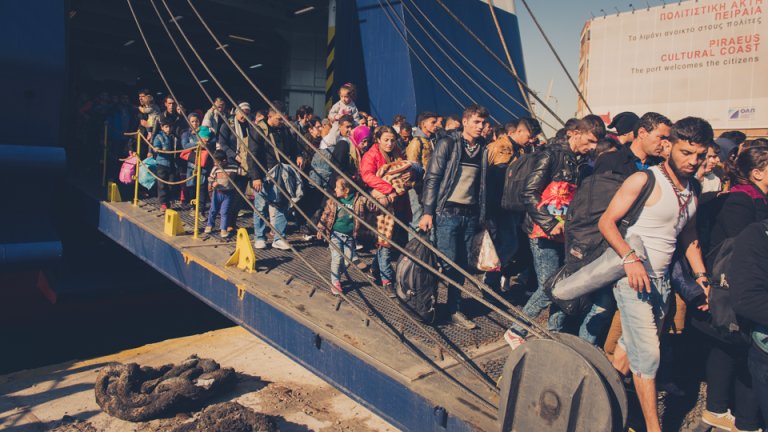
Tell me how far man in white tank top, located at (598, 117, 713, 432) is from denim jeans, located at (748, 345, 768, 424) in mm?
431

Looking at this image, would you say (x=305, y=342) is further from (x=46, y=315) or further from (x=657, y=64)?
(x=657, y=64)

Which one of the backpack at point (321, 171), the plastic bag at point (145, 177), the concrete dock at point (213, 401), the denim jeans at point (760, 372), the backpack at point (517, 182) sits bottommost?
the concrete dock at point (213, 401)

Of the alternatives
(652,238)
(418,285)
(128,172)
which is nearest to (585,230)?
(652,238)

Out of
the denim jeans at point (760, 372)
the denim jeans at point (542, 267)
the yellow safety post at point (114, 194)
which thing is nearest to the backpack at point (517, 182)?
the denim jeans at point (542, 267)

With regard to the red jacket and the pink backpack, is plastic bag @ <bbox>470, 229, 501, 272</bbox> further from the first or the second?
the pink backpack

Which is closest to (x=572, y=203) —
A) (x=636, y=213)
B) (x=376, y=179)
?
(x=636, y=213)

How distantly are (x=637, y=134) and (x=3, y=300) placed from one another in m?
6.93

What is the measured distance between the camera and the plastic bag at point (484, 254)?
4324 millimetres

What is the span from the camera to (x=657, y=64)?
2002cm

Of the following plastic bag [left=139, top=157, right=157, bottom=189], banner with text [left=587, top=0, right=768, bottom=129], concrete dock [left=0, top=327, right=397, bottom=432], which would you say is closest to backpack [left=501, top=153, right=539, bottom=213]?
concrete dock [left=0, top=327, right=397, bottom=432]

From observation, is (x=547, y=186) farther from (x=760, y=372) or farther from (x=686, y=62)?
(x=686, y=62)

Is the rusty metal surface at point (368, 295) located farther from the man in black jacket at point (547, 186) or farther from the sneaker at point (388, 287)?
the man in black jacket at point (547, 186)

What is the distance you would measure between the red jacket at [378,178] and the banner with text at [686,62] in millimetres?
17199

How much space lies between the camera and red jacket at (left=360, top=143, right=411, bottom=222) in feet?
16.1
